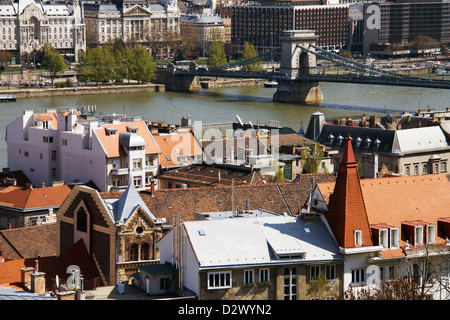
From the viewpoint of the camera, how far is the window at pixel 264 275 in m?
11.8

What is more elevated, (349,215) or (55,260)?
(349,215)

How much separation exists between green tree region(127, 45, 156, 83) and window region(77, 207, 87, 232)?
4450cm

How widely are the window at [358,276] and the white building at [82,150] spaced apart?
9.55 meters

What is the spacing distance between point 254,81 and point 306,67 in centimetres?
386

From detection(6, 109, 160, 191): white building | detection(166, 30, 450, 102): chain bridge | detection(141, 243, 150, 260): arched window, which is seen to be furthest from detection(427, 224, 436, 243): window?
detection(166, 30, 450, 102): chain bridge

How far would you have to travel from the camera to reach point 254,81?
63.6 meters

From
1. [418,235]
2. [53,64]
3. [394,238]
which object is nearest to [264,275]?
[394,238]

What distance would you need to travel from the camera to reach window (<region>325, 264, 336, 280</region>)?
1216cm

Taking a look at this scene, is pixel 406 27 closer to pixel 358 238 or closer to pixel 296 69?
pixel 296 69

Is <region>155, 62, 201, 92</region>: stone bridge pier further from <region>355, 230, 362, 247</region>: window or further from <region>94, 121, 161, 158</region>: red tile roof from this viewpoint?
<region>355, 230, 362, 247</region>: window
